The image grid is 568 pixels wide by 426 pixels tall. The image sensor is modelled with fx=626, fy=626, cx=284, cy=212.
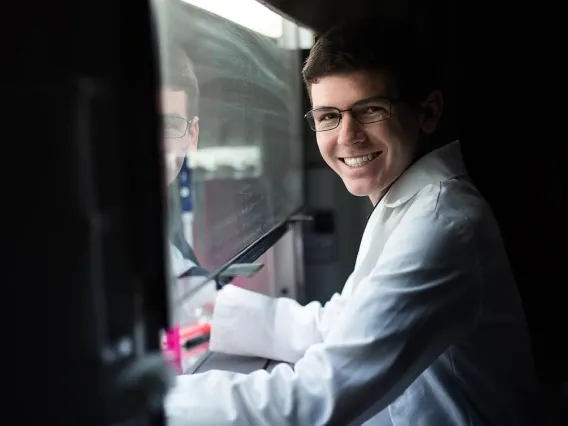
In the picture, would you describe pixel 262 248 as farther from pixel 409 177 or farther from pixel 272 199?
pixel 409 177

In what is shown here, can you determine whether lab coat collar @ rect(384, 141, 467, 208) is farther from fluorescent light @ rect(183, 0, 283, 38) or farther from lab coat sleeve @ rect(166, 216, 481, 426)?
fluorescent light @ rect(183, 0, 283, 38)

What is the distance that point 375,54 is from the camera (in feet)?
3.79

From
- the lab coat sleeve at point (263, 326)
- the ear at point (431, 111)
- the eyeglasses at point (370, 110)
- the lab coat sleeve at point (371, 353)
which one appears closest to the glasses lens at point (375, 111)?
the eyeglasses at point (370, 110)

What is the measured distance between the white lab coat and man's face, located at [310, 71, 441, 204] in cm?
4

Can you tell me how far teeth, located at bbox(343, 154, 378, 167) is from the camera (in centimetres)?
120

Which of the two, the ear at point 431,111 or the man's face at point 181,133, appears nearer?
the man's face at point 181,133

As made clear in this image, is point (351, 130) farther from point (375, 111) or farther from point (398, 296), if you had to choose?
point (398, 296)

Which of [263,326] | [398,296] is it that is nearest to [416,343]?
[398,296]

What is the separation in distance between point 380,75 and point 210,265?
0.48 m

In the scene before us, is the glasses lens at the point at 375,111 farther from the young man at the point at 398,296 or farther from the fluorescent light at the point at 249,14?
the fluorescent light at the point at 249,14

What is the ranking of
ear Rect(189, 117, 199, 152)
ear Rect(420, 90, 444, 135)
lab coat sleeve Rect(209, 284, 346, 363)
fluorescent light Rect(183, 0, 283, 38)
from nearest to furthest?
1. ear Rect(189, 117, 199, 152)
2. fluorescent light Rect(183, 0, 283, 38)
3. ear Rect(420, 90, 444, 135)
4. lab coat sleeve Rect(209, 284, 346, 363)

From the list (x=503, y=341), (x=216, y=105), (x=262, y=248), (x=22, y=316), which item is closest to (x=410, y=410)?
(x=503, y=341)

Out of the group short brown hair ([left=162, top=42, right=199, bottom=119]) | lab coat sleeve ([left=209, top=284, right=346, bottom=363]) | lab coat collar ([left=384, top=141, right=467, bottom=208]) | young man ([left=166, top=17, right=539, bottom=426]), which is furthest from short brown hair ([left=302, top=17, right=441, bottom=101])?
lab coat sleeve ([left=209, top=284, right=346, bottom=363])

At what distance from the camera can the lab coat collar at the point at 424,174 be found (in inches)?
45.7
